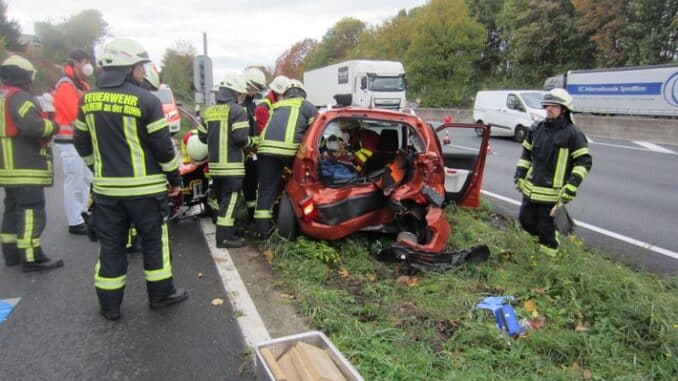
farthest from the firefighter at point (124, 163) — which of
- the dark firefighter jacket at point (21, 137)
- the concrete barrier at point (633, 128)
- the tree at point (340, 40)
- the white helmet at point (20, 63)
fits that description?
the tree at point (340, 40)

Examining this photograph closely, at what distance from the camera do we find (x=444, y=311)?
3467mm

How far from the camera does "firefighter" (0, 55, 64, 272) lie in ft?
13.8

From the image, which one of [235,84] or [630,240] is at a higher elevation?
[235,84]

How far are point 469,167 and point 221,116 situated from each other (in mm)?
3174

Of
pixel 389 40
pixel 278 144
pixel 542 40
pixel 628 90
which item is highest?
pixel 389 40

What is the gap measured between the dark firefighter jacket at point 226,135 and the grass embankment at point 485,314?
929mm

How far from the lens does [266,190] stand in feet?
16.2

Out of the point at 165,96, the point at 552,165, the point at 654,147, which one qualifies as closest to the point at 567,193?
the point at 552,165

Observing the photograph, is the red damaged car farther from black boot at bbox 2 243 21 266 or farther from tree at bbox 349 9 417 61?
tree at bbox 349 9 417 61

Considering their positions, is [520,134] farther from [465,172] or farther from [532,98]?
[465,172]

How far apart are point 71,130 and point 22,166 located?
1082 millimetres

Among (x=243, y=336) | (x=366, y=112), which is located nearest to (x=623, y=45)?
(x=366, y=112)

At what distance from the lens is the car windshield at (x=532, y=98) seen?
53.0ft

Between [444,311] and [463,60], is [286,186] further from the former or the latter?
[463,60]
